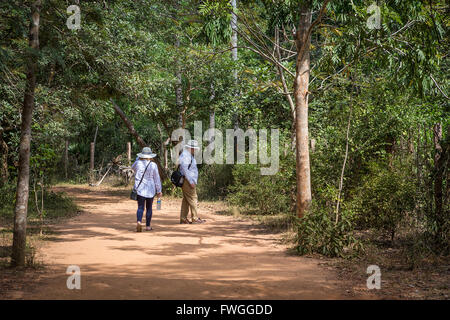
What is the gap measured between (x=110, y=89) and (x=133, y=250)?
6.90 m

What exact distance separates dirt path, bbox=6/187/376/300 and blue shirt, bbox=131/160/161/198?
0.95 meters

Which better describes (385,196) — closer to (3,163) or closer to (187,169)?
(187,169)

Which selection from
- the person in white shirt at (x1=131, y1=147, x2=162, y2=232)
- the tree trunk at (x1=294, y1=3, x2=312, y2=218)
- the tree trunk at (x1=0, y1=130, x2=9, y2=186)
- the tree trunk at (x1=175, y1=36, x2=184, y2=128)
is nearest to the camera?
the tree trunk at (x1=294, y1=3, x2=312, y2=218)

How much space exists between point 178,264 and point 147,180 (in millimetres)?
3787

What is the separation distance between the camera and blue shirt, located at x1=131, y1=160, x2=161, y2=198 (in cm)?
1067

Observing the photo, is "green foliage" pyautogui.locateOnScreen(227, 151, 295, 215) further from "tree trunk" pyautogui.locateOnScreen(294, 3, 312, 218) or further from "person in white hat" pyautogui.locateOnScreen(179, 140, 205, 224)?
"tree trunk" pyautogui.locateOnScreen(294, 3, 312, 218)

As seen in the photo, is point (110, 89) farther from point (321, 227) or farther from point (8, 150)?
point (321, 227)

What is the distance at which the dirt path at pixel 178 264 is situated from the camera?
5547 mm

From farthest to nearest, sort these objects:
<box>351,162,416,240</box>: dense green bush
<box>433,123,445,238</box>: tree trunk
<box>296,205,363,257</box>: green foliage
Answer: <box>351,162,416,240</box>: dense green bush → <box>296,205,363,257</box>: green foliage → <box>433,123,445,238</box>: tree trunk

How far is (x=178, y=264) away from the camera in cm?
734

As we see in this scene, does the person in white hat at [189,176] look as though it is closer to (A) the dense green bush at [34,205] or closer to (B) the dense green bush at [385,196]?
(A) the dense green bush at [34,205]

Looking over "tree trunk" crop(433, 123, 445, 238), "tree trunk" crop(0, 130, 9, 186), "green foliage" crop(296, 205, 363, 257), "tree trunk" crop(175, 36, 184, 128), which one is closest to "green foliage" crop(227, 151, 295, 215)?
"green foliage" crop(296, 205, 363, 257)

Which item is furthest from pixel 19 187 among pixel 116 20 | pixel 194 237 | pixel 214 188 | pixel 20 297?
pixel 214 188

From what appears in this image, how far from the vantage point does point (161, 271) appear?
267 inches
